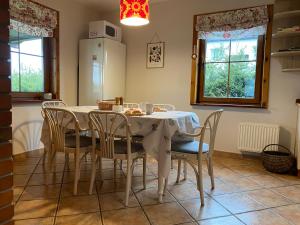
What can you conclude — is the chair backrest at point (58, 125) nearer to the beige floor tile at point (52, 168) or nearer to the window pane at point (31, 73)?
the beige floor tile at point (52, 168)

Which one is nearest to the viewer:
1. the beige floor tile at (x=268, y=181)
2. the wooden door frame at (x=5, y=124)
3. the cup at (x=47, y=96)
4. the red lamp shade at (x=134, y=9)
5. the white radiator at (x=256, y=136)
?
the wooden door frame at (x=5, y=124)

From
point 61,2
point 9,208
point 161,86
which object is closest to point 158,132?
point 9,208

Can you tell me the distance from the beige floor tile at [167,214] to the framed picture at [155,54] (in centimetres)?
256

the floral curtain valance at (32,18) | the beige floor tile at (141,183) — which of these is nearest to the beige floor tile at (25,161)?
the beige floor tile at (141,183)

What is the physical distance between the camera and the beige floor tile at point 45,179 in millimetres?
2492

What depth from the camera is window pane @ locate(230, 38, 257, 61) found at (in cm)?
347

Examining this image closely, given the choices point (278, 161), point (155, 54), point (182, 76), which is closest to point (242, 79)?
point (182, 76)

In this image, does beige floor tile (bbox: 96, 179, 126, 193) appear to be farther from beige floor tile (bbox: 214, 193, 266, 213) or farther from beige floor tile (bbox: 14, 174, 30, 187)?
beige floor tile (bbox: 214, 193, 266, 213)

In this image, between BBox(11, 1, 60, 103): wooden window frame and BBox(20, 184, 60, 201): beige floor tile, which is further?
BBox(11, 1, 60, 103): wooden window frame

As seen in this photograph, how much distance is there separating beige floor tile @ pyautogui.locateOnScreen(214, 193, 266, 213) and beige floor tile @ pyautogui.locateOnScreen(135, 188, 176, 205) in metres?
0.42

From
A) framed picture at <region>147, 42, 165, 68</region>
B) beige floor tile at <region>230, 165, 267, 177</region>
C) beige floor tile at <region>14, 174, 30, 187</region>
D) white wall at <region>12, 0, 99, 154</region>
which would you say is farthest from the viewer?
framed picture at <region>147, 42, 165, 68</region>

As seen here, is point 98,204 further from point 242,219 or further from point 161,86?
point 161,86

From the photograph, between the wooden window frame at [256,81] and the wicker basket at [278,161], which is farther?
the wooden window frame at [256,81]

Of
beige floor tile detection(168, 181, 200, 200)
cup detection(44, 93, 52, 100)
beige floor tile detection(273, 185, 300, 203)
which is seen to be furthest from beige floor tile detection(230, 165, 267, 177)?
cup detection(44, 93, 52, 100)
